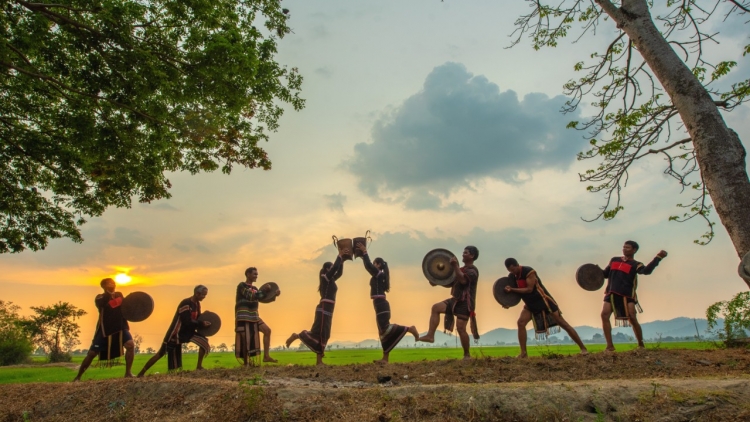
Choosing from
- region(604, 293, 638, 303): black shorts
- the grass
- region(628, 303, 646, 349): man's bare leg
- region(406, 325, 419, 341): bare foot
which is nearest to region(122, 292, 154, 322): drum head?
the grass

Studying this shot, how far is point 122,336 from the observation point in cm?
1098

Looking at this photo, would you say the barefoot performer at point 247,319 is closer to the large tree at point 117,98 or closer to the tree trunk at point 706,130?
the large tree at point 117,98

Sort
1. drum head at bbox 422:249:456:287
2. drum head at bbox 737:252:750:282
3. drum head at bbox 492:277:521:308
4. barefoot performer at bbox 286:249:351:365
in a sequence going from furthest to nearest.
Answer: barefoot performer at bbox 286:249:351:365
drum head at bbox 492:277:521:308
drum head at bbox 422:249:456:287
drum head at bbox 737:252:750:282

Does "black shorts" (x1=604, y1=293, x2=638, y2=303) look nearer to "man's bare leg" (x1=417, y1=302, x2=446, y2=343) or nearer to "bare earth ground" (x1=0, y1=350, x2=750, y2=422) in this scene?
"bare earth ground" (x1=0, y1=350, x2=750, y2=422)

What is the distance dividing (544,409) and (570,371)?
285cm

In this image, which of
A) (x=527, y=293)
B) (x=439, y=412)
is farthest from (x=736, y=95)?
(x=439, y=412)

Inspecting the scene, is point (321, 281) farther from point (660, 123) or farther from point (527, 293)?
point (660, 123)

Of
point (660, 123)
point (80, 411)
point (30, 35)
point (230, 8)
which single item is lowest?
point (80, 411)

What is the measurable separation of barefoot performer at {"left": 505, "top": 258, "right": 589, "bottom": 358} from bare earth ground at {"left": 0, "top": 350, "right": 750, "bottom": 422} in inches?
44.2

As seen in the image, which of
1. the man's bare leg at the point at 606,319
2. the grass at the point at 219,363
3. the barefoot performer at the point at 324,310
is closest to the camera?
the man's bare leg at the point at 606,319

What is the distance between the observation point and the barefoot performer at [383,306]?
35.6 feet

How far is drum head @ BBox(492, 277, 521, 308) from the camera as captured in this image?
11180 millimetres

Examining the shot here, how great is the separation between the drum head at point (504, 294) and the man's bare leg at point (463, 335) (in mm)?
1245

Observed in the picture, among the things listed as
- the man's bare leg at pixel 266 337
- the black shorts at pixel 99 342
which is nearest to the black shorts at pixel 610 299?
the man's bare leg at pixel 266 337
